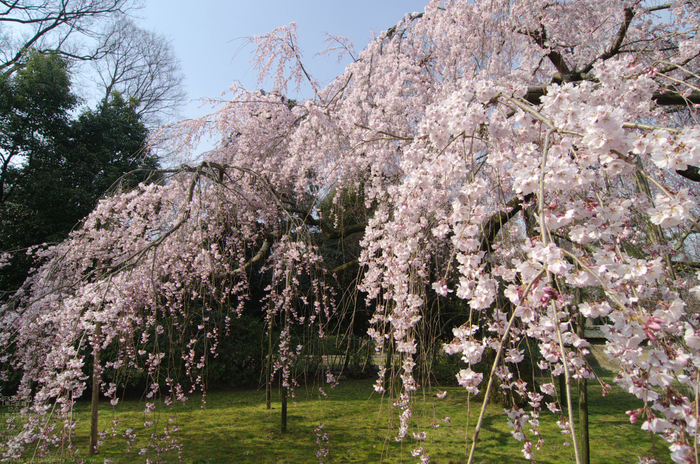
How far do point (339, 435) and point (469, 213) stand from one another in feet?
10.6

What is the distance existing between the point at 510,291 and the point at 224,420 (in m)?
4.08

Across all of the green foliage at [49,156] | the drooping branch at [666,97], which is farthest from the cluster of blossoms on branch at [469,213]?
the green foliage at [49,156]

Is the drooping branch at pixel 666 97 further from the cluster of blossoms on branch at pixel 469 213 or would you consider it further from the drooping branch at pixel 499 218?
the drooping branch at pixel 499 218

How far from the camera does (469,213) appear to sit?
1.27m

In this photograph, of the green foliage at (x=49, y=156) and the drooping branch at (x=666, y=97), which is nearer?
the drooping branch at (x=666, y=97)

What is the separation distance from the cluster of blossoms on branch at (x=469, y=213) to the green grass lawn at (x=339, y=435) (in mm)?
A: 559

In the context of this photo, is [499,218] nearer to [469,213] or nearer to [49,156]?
[469,213]

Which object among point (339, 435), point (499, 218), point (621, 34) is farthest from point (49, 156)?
point (621, 34)

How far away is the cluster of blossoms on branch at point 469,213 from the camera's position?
0.98m

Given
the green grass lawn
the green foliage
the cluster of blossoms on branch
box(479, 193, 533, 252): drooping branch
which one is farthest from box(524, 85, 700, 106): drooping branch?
the green foliage

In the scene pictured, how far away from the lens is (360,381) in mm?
6598

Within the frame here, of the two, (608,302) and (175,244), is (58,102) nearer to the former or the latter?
(175,244)

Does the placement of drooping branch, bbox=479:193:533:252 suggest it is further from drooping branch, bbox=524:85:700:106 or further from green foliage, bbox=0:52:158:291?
green foliage, bbox=0:52:158:291

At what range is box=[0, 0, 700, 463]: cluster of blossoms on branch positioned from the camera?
0.98 metres
